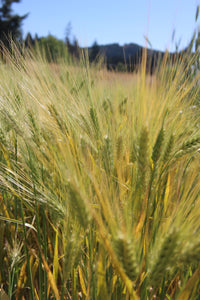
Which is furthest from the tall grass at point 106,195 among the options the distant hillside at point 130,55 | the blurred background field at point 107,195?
the distant hillside at point 130,55

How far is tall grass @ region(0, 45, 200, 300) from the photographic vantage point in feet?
1.64

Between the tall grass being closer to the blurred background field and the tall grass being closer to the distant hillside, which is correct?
the blurred background field

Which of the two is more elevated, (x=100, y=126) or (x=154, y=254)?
(x=100, y=126)

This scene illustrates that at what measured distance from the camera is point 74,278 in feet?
2.17

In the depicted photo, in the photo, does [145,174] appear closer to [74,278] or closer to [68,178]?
[68,178]

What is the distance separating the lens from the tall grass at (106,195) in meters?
0.50

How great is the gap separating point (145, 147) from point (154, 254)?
0.79ft

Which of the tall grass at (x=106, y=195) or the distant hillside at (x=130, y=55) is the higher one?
the distant hillside at (x=130, y=55)

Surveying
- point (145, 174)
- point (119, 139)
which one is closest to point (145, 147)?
point (145, 174)

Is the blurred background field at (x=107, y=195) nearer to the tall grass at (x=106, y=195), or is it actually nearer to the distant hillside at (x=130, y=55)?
the tall grass at (x=106, y=195)

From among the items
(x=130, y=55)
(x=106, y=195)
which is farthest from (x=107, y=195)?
(x=130, y=55)

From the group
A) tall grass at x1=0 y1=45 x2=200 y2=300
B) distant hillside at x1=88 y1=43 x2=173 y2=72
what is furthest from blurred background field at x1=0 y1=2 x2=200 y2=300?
distant hillside at x1=88 y1=43 x2=173 y2=72

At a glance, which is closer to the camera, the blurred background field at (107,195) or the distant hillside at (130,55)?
the blurred background field at (107,195)

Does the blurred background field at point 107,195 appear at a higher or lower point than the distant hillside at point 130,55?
lower
